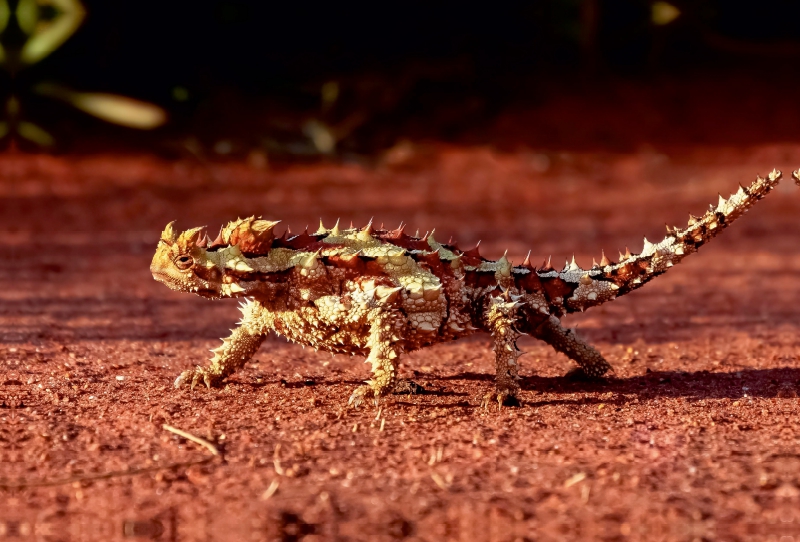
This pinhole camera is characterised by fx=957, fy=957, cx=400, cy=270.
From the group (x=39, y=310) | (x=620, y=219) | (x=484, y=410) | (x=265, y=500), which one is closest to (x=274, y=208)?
(x=620, y=219)

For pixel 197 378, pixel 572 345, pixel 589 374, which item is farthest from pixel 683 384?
pixel 197 378

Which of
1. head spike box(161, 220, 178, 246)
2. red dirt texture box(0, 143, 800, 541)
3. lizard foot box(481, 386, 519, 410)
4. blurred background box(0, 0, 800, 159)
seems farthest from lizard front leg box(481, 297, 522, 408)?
blurred background box(0, 0, 800, 159)

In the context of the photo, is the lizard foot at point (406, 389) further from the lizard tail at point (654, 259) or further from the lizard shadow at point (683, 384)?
the lizard tail at point (654, 259)

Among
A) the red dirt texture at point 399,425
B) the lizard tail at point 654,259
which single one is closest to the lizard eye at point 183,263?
the red dirt texture at point 399,425

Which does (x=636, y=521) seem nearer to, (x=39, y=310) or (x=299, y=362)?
(x=299, y=362)

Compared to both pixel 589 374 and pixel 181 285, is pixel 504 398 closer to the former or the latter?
pixel 589 374

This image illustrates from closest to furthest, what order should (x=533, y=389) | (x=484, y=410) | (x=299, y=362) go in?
(x=484, y=410) → (x=533, y=389) → (x=299, y=362)
